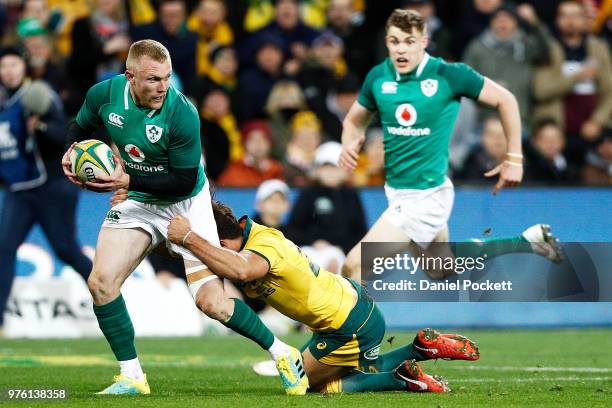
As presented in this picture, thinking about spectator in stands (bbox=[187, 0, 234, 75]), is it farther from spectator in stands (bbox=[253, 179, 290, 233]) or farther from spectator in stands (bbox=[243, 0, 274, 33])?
Result: spectator in stands (bbox=[253, 179, 290, 233])

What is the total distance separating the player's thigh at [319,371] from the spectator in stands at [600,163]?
8.64 meters

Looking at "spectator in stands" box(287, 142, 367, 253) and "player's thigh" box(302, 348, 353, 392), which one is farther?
"spectator in stands" box(287, 142, 367, 253)

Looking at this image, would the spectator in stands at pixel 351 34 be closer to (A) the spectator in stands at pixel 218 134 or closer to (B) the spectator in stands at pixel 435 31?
(B) the spectator in stands at pixel 435 31

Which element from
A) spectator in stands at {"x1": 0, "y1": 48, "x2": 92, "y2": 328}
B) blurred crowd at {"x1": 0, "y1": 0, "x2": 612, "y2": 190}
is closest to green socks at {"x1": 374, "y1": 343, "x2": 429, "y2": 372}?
spectator in stands at {"x1": 0, "y1": 48, "x2": 92, "y2": 328}

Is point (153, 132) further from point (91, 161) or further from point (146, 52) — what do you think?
point (146, 52)

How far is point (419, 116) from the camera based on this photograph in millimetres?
10500

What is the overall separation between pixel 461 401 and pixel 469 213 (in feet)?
23.7

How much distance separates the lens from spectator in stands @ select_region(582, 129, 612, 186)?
16.8 m

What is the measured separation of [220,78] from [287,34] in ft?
4.75

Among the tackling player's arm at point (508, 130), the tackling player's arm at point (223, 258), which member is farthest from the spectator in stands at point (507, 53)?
the tackling player's arm at point (223, 258)

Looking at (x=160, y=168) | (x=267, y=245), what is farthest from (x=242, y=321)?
(x=160, y=168)

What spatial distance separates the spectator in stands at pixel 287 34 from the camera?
18312 mm

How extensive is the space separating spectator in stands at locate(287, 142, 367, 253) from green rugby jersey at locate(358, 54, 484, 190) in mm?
4505

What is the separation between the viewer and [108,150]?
28.7 feet
